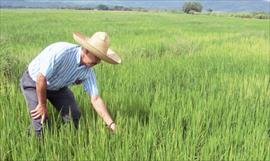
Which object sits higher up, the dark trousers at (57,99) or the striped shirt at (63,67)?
the striped shirt at (63,67)

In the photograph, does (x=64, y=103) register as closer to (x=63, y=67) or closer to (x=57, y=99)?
(x=57, y=99)

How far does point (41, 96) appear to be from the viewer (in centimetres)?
265

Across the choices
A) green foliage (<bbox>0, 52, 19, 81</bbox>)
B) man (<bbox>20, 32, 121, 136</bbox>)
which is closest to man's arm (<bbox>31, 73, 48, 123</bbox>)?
man (<bbox>20, 32, 121, 136</bbox>)

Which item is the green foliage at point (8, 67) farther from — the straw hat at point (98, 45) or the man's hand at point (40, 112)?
the straw hat at point (98, 45)

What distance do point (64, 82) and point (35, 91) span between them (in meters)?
0.20

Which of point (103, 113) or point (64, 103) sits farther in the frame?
point (64, 103)

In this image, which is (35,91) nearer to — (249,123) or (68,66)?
(68,66)

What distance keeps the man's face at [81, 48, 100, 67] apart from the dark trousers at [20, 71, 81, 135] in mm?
414

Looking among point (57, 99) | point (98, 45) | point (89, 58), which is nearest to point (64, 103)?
point (57, 99)

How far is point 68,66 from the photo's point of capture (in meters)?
2.74

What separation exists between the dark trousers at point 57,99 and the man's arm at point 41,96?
0.47 ft

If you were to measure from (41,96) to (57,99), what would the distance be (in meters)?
0.39

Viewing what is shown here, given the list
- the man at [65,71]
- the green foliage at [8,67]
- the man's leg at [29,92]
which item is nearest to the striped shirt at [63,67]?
the man at [65,71]

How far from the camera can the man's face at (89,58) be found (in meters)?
2.57
